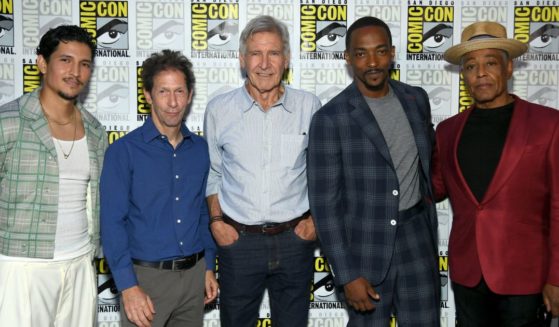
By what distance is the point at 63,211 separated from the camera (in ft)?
7.16

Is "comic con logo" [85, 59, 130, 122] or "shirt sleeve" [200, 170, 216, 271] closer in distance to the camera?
"shirt sleeve" [200, 170, 216, 271]

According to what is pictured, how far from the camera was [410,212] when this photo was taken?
2256mm

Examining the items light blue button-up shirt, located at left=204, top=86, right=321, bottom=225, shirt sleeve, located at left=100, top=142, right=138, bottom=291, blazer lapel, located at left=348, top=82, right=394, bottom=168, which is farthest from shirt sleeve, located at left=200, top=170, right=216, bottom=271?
blazer lapel, located at left=348, top=82, right=394, bottom=168

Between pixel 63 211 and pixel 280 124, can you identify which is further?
pixel 280 124

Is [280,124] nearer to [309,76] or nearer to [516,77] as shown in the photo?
[309,76]

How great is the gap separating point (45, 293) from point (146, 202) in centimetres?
55

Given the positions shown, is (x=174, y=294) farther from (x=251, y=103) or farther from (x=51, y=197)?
(x=251, y=103)

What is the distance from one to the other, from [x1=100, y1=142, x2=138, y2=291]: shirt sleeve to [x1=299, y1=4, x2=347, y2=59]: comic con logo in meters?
1.35

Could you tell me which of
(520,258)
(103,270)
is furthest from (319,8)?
(103,270)

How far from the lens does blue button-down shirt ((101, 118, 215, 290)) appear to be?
2102mm

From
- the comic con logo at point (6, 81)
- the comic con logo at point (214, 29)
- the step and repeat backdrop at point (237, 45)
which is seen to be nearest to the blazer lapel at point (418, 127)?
the step and repeat backdrop at point (237, 45)

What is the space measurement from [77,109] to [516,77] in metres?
2.50

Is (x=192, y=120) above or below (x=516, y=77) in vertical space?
below

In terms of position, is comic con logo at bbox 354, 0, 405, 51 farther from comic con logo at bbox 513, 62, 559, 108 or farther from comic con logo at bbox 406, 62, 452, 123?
comic con logo at bbox 513, 62, 559, 108
